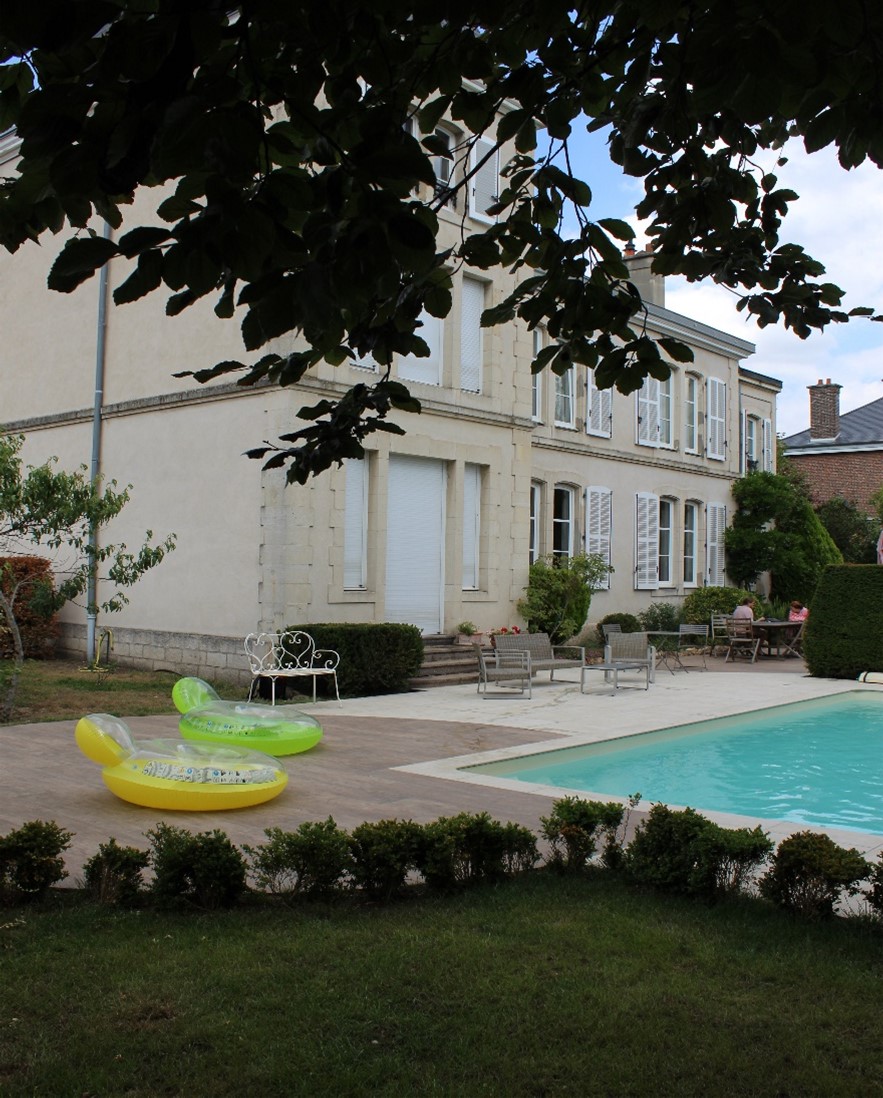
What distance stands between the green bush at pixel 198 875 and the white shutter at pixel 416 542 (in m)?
10.7

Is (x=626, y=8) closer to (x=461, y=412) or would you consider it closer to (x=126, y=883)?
(x=126, y=883)

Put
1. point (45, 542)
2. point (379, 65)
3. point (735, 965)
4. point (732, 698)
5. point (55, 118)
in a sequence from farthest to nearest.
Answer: point (45, 542) → point (732, 698) → point (735, 965) → point (379, 65) → point (55, 118)

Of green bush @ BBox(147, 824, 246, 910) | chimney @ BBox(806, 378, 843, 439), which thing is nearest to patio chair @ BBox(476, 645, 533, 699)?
green bush @ BBox(147, 824, 246, 910)

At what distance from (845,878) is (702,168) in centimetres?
317

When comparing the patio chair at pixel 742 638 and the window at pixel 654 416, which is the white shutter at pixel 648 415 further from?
the patio chair at pixel 742 638

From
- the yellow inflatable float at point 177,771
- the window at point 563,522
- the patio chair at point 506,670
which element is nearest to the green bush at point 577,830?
the yellow inflatable float at point 177,771

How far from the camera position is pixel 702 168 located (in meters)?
4.36

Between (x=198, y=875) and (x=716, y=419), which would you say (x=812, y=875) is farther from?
(x=716, y=419)

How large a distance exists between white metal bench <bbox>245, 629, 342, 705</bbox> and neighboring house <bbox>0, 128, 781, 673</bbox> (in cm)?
30

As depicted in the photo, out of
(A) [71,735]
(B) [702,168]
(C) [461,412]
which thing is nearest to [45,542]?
(C) [461,412]

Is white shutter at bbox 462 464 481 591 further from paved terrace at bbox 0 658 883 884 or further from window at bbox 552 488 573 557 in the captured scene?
window at bbox 552 488 573 557

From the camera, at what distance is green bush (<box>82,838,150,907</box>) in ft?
15.8

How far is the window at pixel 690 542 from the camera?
24359 millimetres

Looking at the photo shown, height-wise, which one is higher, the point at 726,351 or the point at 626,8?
the point at 726,351
